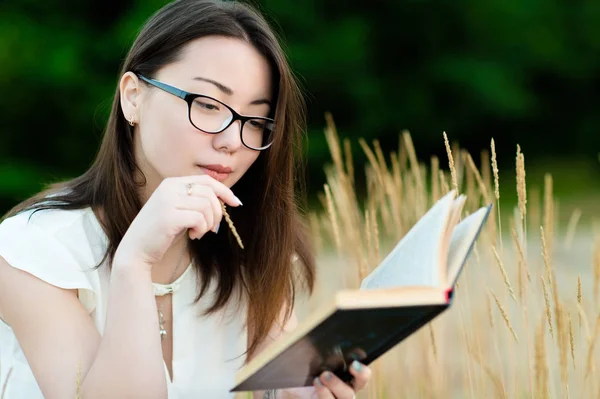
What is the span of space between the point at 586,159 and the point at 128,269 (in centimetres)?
983

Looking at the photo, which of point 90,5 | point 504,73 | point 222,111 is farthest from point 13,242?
point 504,73

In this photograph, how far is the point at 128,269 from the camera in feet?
4.08

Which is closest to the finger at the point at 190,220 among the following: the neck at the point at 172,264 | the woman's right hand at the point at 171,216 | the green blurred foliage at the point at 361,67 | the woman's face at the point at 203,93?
the woman's right hand at the point at 171,216

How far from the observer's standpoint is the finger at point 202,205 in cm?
121

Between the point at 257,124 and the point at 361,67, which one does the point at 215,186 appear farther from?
the point at 361,67

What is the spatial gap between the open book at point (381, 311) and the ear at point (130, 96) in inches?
21.9

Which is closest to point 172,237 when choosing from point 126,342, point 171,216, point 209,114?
point 171,216

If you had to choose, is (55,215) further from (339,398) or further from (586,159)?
(586,159)

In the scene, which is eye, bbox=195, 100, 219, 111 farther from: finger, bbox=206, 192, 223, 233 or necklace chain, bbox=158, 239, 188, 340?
necklace chain, bbox=158, 239, 188, 340

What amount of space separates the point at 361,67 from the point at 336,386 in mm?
7029

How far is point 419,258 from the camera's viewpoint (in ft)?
3.44

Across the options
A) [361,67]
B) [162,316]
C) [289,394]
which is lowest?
[289,394]

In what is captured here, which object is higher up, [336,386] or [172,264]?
[172,264]

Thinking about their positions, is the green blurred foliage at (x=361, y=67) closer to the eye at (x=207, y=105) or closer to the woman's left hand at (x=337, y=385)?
the eye at (x=207, y=105)
